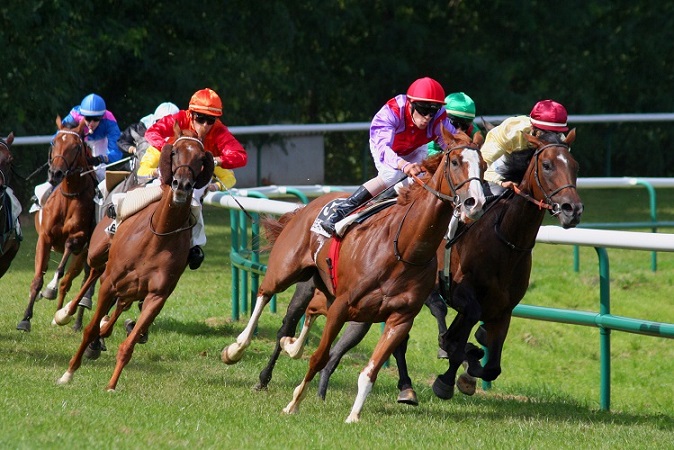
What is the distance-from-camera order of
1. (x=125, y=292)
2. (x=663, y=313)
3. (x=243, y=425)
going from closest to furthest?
1. (x=243, y=425)
2. (x=125, y=292)
3. (x=663, y=313)

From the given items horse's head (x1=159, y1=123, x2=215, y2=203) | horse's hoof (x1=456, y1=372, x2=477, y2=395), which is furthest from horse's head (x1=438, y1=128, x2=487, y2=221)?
horse's head (x1=159, y1=123, x2=215, y2=203)

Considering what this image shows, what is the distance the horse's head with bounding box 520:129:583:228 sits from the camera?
6.96 m

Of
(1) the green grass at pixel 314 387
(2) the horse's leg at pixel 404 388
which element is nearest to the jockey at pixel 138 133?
(1) the green grass at pixel 314 387

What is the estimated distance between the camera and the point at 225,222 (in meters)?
17.5

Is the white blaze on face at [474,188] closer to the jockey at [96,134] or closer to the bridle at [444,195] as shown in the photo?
the bridle at [444,195]

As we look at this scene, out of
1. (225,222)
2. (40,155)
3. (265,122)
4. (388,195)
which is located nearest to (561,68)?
(265,122)

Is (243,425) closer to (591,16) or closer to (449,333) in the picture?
(449,333)

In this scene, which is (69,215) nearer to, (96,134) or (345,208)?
(96,134)

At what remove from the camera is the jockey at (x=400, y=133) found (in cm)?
768

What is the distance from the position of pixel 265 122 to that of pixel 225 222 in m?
3.61

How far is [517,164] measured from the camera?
298 inches

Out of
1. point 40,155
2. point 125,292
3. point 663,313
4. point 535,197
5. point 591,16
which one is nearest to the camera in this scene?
point 535,197

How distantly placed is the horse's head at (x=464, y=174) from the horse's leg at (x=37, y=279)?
4606 mm

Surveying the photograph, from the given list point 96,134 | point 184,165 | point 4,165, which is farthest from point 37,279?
point 184,165
